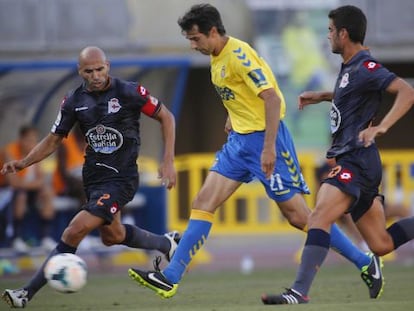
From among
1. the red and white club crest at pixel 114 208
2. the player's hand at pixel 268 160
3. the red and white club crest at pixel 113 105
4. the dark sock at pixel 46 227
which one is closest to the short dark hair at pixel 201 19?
the red and white club crest at pixel 113 105

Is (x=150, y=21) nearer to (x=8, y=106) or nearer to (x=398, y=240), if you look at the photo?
(x=8, y=106)

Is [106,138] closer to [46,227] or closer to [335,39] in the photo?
[335,39]

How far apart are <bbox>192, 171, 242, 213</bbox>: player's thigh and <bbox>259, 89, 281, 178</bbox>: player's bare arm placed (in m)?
0.52

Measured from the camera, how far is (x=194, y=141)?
23719 mm

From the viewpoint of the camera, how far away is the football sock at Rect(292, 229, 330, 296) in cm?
864

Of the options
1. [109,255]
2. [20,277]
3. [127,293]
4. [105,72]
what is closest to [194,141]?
[109,255]

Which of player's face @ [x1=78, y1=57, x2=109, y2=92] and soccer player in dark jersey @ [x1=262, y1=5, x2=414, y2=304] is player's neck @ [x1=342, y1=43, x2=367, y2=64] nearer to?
soccer player in dark jersey @ [x1=262, y1=5, x2=414, y2=304]

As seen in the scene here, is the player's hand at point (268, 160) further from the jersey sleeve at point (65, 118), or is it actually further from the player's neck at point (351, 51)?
the jersey sleeve at point (65, 118)

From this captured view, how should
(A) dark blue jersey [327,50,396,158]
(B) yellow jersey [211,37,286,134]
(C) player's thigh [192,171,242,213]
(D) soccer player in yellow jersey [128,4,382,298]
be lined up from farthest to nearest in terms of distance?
(C) player's thigh [192,171,242,213] → (B) yellow jersey [211,37,286,134] → (D) soccer player in yellow jersey [128,4,382,298] → (A) dark blue jersey [327,50,396,158]

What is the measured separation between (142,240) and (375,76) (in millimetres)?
3004

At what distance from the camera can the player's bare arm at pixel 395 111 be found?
842 centimetres

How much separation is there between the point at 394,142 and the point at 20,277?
10.9m

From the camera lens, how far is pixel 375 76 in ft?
29.0

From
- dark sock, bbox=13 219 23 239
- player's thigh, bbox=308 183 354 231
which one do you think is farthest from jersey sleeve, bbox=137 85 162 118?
dark sock, bbox=13 219 23 239
